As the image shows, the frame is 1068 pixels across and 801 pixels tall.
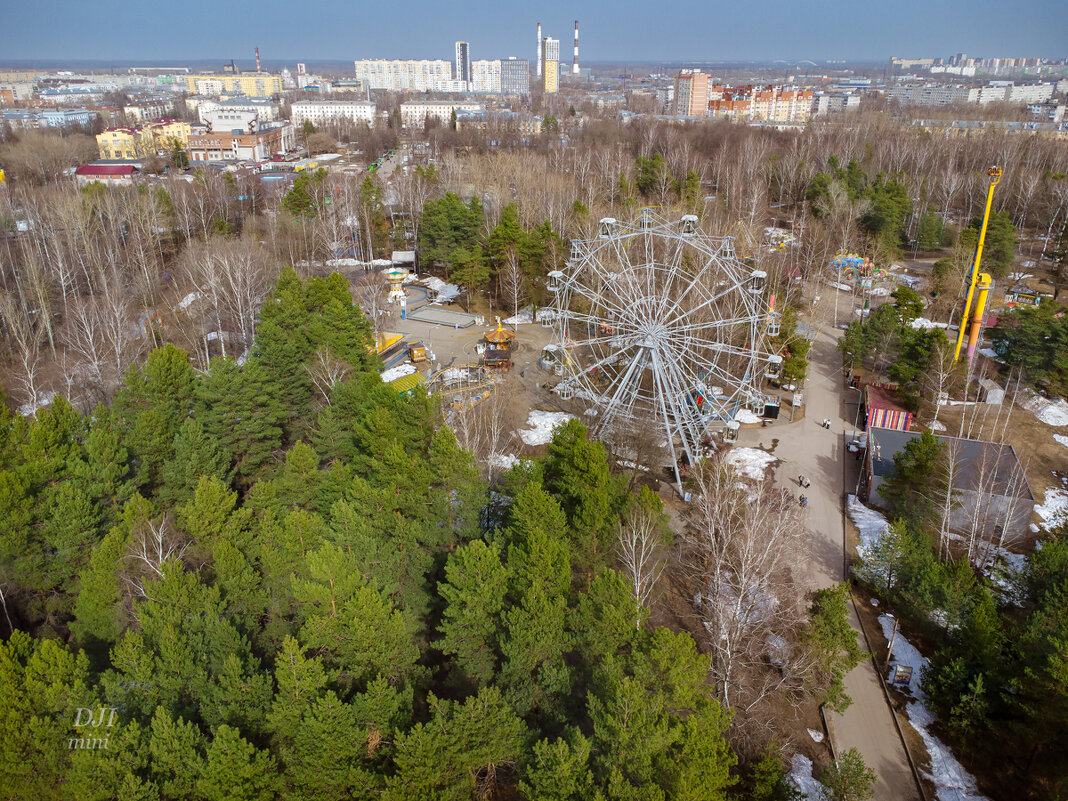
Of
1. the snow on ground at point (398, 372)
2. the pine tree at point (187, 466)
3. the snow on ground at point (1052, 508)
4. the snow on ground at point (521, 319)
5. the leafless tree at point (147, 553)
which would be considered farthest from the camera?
the snow on ground at point (521, 319)

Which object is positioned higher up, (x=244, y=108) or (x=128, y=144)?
(x=244, y=108)

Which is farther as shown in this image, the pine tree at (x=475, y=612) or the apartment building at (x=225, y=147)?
the apartment building at (x=225, y=147)

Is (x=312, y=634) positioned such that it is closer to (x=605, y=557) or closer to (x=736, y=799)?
(x=605, y=557)

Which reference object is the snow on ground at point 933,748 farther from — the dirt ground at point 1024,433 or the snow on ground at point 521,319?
the snow on ground at point 521,319

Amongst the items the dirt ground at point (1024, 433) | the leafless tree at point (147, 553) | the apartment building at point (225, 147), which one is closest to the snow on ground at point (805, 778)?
the leafless tree at point (147, 553)

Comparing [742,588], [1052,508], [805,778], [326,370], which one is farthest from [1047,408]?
[326,370]

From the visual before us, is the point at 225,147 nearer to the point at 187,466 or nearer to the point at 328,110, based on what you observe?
the point at 328,110
